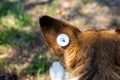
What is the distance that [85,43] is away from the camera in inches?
119

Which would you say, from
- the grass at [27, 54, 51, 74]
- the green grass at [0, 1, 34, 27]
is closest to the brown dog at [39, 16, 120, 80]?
the grass at [27, 54, 51, 74]

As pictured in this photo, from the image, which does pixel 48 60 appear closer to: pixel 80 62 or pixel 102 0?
pixel 102 0

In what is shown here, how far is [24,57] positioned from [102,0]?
217cm

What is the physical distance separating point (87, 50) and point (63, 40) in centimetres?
26

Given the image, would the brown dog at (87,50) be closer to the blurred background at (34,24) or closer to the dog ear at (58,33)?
the dog ear at (58,33)

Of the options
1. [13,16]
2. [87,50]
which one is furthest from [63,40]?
[13,16]

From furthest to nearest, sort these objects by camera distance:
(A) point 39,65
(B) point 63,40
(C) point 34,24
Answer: (C) point 34,24 → (A) point 39,65 → (B) point 63,40

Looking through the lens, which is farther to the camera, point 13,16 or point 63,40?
point 13,16

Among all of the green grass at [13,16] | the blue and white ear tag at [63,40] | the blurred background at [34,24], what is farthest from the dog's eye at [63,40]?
the green grass at [13,16]

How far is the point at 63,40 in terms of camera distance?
312 centimetres

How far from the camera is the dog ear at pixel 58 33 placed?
3.12 metres

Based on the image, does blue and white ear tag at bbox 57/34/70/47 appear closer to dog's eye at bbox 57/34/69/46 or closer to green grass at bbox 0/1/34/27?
dog's eye at bbox 57/34/69/46

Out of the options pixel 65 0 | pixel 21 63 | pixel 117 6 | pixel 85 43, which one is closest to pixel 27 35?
pixel 21 63

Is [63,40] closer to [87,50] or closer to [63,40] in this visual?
[63,40]
